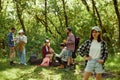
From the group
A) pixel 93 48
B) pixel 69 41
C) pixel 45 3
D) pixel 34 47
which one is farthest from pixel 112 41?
pixel 93 48

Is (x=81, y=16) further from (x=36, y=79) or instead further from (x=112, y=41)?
(x=36, y=79)

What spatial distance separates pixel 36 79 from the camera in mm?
12078

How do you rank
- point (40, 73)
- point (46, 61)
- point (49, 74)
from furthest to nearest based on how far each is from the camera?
point (46, 61) < point (40, 73) < point (49, 74)

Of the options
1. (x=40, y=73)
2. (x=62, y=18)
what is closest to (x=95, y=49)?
(x=40, y=73)

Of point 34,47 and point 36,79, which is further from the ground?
point 36,79

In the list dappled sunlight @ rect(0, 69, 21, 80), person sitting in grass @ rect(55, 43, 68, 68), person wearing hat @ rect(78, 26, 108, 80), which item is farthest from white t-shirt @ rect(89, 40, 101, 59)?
person sitting in grass @ rect(55, 43, 68, 68)

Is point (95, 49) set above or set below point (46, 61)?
above

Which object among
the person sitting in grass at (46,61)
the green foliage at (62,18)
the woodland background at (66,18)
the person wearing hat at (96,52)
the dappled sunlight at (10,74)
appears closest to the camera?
the person wearing hat at (96,52)

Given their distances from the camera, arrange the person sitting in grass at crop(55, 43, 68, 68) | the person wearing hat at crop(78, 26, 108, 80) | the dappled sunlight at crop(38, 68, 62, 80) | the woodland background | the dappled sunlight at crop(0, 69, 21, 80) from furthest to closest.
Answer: the woodland background < the person sitting in grass at crop(55, 43, 68, 68) < the dappled sunlight at crop(38, 68, 62, 80) < the dappled sunlight at crop(0, 69, 21, 80) < the person wearing hat at crop(78, 26, 108, 80)

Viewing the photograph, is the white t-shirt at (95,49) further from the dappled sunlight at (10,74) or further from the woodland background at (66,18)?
the woodland background at (66,18)

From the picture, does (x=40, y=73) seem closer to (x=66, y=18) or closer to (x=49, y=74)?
(x=49, y=74)

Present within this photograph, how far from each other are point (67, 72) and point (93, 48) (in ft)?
18.4

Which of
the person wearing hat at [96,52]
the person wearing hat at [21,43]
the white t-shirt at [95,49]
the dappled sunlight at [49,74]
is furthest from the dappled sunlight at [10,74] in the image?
the white t-shirt at [95,49]

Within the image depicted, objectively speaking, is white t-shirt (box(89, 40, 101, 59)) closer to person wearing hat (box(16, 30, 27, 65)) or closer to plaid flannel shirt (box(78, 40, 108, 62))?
plaid flannel shirt (box(78, 40, 108, 62))
